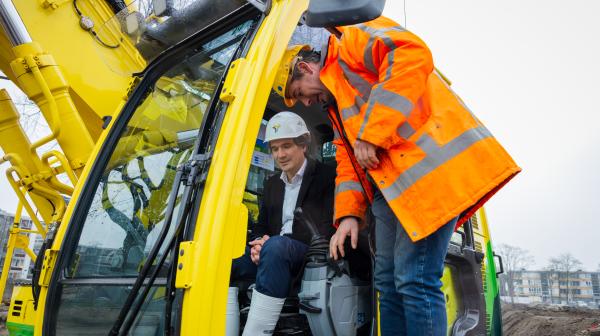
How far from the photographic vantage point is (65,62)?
2.84 meters

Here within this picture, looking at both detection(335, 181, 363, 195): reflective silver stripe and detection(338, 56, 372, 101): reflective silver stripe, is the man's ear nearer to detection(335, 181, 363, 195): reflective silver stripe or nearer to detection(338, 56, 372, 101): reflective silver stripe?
detection(338, 56, 372, 101): reflective silver stripe

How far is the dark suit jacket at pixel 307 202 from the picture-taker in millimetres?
2496

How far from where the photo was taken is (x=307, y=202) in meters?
2.57

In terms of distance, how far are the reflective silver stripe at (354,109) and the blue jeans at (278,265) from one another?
71cm

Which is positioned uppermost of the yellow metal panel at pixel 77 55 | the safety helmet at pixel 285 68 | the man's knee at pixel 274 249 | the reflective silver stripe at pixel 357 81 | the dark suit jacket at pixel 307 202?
the yellow metal panel at pixel 77 55

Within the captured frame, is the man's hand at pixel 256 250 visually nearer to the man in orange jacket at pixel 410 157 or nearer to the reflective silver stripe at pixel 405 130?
the man in orange jacket at pixel 410 157

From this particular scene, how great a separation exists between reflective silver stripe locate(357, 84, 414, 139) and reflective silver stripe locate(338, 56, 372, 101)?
0.18 meters

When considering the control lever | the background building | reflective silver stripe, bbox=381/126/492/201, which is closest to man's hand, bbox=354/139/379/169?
reflective silver stripe, bbox=381/126/492/201

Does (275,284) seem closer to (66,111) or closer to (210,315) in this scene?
(210,315)

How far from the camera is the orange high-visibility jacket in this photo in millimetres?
1545

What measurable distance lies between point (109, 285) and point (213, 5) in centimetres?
139

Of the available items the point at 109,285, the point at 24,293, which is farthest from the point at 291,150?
the point at 24,293

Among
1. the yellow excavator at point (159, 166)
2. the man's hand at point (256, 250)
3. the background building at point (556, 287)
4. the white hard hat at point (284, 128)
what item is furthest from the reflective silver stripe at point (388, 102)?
the background building at point (556, 287)

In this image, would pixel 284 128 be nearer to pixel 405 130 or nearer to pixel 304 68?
pixel 304 68
